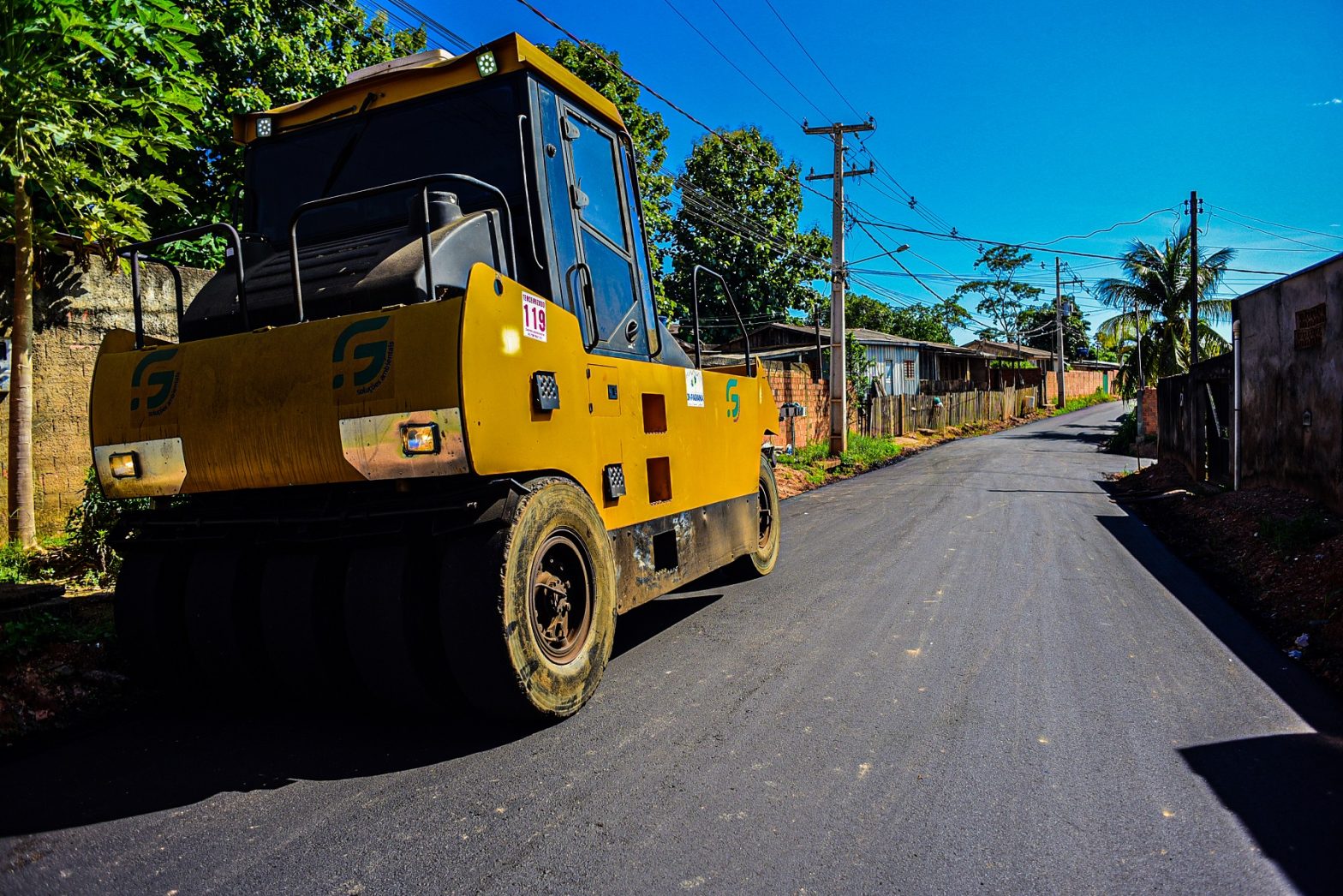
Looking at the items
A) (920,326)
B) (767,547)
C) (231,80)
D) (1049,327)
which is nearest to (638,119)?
(231,80)

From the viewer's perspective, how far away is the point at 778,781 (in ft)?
10.8

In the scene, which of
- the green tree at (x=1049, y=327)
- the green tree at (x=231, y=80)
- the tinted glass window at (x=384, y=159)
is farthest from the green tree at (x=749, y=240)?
the green tree at (x=1049, y=327)

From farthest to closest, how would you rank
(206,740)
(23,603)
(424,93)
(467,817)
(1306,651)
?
(23,603), (1306,651), (424,93), (206,740), (467,817)

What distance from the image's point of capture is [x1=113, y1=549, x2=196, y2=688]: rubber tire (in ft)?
13.1

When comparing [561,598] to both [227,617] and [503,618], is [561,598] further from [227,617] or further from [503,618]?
[227,617]

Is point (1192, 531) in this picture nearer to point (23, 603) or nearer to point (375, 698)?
point (375, 698)

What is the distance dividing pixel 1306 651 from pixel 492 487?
4.83 metres

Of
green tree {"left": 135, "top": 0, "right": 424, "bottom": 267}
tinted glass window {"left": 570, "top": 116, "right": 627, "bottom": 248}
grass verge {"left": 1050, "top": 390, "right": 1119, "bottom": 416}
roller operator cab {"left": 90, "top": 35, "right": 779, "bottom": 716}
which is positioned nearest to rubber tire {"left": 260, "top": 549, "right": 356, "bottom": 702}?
roller operator cab {"left": 90, "top": 35, "right": 779, "bottom": 716}

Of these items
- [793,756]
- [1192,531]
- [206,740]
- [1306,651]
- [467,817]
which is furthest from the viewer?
[1192,531]

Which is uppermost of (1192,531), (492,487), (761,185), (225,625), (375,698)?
(761,185)

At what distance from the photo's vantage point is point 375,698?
3.72m

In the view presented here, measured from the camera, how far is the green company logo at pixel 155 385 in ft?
13.0

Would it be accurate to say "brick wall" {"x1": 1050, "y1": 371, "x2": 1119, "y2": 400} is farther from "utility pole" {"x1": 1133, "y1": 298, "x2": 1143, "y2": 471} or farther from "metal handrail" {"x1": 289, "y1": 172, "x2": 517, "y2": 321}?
"metal handrail" {"x1": 289, "y1": 172, "x2": 517, "y2": 321}

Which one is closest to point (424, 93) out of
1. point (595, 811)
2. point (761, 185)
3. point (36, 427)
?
point (595, 811)
